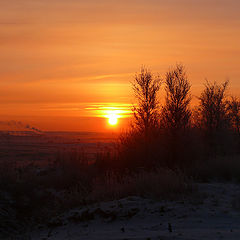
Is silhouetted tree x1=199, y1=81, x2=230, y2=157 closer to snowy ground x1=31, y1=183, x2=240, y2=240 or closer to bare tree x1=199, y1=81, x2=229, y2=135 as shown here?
bare tree x1=199, y1=81, x2=229, y2=135

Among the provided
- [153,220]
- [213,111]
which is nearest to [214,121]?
[213,111]

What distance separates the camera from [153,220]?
42.4ft

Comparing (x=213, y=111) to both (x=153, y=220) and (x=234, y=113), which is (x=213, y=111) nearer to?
(x=234, y=113)

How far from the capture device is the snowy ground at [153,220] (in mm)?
10797

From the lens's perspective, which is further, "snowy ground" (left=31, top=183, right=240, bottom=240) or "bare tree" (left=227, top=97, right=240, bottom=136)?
"bare tree" (left=227, top=97, right=240, bottom=136)

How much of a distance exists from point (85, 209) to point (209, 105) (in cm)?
3258

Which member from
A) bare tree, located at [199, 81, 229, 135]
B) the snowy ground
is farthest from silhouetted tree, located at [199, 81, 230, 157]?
the snowy ground

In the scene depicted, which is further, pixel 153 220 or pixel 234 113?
pixel 234 113

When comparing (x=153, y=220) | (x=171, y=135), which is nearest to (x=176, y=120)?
(x=171, y=135)

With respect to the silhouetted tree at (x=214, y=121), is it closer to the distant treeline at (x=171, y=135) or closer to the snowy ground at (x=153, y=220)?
the distant treeline at (x=171, y=135)

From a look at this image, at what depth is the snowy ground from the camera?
10.8 m

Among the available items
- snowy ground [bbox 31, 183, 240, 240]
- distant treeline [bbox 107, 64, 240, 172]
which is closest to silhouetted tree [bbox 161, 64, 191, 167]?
distant treeline [bbox 107, 64, 240, 172]

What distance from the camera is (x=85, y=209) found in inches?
583

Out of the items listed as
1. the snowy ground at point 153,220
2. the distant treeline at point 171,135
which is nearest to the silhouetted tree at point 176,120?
the distant treeline at point 171,135
